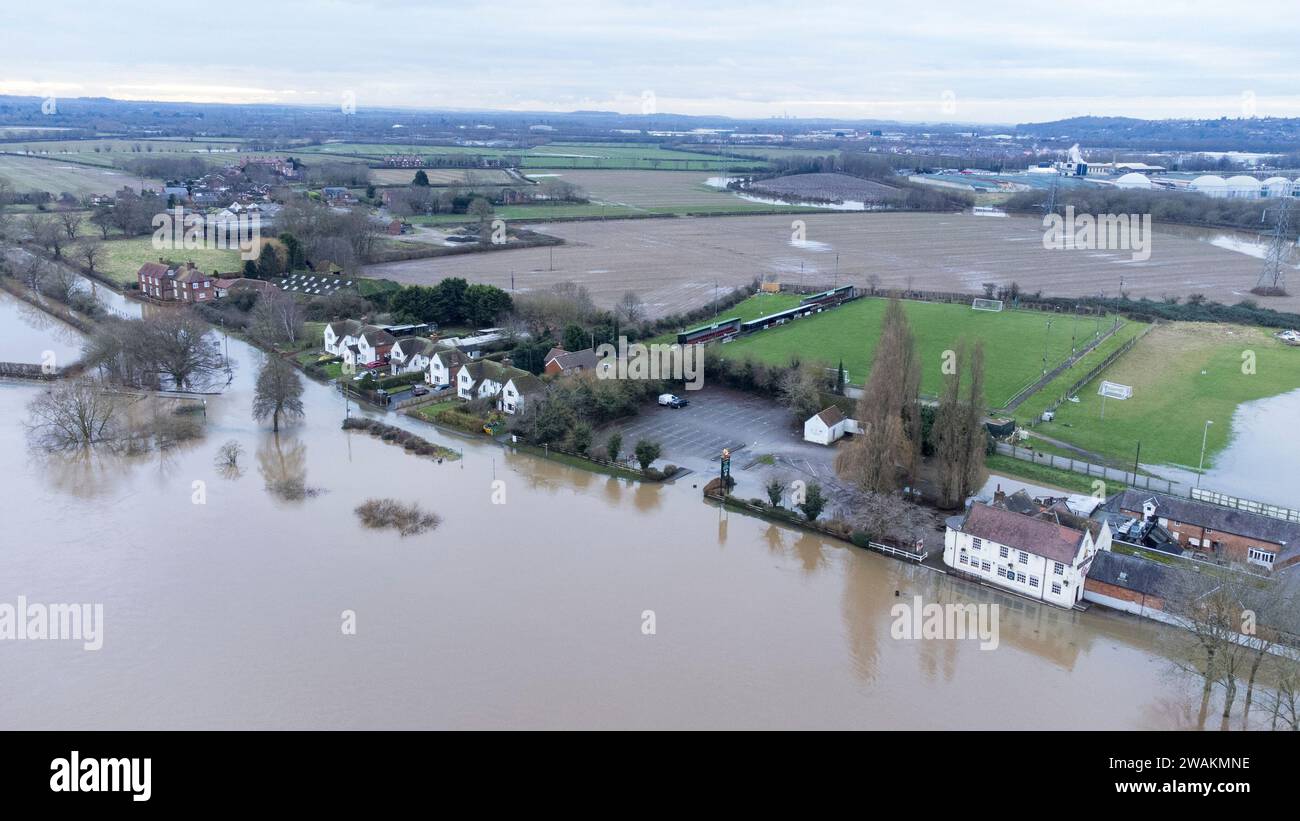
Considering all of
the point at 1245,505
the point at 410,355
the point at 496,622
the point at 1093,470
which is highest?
the point at 410,355

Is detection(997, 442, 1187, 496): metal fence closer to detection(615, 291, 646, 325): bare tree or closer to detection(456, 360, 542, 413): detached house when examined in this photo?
detection(456, 360, 542, 413): detached house

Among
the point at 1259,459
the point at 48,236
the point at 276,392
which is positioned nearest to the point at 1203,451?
the point at 1259,459

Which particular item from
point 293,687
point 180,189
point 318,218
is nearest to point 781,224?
point 318,218

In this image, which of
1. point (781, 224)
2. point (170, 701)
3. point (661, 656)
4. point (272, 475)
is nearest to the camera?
point (170, 701)

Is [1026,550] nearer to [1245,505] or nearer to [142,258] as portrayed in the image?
[1245,505]

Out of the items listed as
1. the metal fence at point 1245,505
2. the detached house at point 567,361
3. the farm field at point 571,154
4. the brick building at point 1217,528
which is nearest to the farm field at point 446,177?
the farm field at point 571,154

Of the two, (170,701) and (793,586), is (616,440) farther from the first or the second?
(170,701)

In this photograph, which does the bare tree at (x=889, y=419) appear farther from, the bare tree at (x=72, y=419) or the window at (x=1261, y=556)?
the bare tree at (x=72, y=419)
